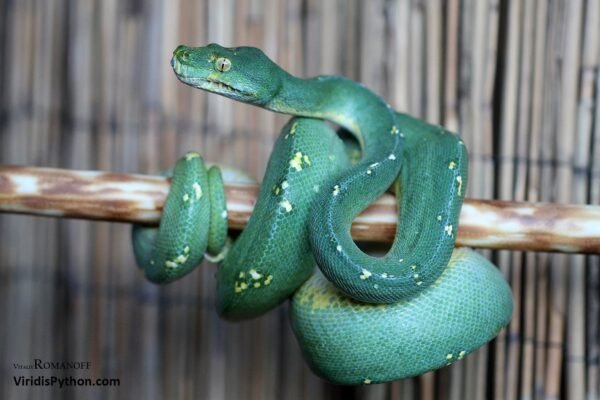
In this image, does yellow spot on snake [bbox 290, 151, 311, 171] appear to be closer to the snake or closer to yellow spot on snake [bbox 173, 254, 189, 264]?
the snake

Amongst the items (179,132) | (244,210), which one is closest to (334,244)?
(244,210)

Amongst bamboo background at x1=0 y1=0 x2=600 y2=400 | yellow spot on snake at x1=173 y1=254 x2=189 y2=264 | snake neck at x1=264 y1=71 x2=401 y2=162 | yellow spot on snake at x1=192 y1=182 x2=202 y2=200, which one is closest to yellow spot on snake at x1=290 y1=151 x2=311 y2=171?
snake neck at x1=264 y1=71 x2=401 y2=162

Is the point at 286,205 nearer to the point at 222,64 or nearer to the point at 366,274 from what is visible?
the point at 366,274

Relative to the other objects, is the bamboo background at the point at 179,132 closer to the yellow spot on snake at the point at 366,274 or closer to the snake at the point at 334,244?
the snake at the point at 334,244

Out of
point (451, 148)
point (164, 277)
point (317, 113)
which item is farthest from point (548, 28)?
point (164, 277)

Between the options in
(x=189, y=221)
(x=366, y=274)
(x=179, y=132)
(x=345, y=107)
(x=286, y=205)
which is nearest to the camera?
(x=366, y=274)

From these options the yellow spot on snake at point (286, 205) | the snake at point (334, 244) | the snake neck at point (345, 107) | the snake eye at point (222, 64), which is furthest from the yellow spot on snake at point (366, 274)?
the snake eye at point (222, 64)

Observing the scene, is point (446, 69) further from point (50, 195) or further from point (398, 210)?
point (50, 195)
